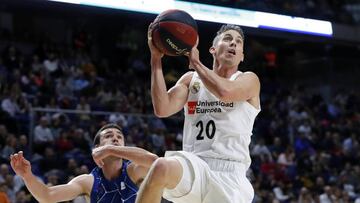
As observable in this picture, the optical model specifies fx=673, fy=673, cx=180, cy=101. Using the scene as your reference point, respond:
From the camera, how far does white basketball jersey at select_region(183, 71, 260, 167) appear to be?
14.1ft

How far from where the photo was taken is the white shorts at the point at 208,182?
3.96 m

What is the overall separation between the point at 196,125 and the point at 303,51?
52.2ft

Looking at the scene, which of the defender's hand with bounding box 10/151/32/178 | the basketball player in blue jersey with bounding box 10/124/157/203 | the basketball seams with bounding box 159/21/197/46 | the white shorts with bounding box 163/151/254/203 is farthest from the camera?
the basketball player in blue jersey with bounding box 10/124/157/203

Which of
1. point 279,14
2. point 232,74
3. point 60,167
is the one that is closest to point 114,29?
point 279,14

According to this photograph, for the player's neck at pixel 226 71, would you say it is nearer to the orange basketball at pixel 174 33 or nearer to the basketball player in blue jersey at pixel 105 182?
the orange basketball at pixel 174 33

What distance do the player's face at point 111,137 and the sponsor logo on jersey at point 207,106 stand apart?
0.70m

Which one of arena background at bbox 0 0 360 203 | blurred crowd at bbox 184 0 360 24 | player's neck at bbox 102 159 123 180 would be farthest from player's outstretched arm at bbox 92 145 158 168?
blurred crowd at bbox 184 0 360 24

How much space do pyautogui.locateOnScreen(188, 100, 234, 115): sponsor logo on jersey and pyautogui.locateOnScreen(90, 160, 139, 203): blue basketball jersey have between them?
819 millimetres

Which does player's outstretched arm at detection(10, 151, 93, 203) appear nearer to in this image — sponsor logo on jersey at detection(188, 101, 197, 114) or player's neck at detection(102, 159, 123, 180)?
player's neck at detection(102, 159, 123, 180)

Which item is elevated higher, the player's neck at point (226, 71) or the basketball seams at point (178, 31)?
the basketball seams at point (178, 31)

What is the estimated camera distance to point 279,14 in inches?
508

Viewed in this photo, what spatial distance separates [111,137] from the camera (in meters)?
4.92

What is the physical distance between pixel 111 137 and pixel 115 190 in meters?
0.39

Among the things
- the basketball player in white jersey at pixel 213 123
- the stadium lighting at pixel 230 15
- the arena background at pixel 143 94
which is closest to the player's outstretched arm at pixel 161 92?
the basketball player in white jersey at pixel 213 123
